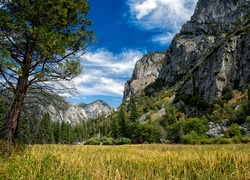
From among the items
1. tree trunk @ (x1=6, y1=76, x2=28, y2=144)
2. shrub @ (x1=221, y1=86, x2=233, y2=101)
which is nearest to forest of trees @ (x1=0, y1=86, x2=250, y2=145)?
shrub @ (x1=221, y1=86, x2=233, y2=101)

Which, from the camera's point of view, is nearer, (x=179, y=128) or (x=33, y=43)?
(x=33, y=43)

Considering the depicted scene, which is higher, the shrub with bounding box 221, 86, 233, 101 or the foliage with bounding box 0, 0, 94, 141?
the shrub with bounding box 221, 86, 233, 101

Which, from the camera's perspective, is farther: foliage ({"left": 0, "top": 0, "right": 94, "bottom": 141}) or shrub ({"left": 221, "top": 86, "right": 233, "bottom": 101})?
shrub ({"left": 221, "top": 86, "right": 233, "bottom": 101})

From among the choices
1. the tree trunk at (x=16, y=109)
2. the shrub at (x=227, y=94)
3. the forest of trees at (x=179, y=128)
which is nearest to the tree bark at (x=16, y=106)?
the tree trunk at (x=16, y=109)

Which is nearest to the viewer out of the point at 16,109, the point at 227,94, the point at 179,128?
the point at 16,109

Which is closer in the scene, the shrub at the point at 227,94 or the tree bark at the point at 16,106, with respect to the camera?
the tree bark at the point at 16,106

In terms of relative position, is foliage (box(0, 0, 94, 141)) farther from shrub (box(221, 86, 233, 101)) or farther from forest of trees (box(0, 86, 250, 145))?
shrub (box(221, 86, 233, 101))

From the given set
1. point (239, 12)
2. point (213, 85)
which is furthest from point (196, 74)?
point (239, 12)

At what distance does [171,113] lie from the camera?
244 ft

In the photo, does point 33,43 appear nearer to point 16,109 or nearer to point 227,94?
point 16,109

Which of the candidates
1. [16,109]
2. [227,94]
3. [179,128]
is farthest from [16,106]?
[227,94]

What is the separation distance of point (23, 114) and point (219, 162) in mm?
8169

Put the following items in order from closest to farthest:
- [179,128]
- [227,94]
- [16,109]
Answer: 1. [16,109]
2. [179,128]
3. [227,94]

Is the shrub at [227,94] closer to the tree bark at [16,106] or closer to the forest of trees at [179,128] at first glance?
the forest of trees at [179,128]
